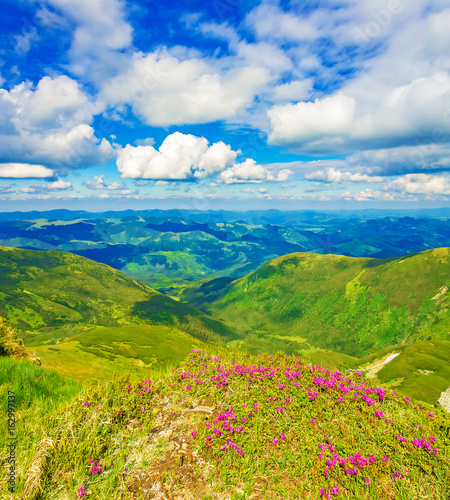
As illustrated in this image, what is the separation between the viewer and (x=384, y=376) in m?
139

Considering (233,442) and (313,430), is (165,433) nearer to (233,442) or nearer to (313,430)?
(233,442)

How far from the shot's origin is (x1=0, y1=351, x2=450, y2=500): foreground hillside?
24.8 ft

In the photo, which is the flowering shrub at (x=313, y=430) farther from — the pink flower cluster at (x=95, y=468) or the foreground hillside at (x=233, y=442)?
the pink flower cluster at (x=95, y=468)

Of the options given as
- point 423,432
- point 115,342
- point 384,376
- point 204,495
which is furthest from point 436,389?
point 115,342

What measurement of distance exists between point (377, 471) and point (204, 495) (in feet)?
18.8

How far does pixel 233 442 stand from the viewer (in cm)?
924

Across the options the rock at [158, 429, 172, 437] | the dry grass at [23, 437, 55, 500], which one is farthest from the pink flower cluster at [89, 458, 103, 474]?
the rock at [158, 429, 172, 437]

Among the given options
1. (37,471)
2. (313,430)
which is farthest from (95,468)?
(313,430)

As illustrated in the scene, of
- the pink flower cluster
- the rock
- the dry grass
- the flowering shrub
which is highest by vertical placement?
the dry grass

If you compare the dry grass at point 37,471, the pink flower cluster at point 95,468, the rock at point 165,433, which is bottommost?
the rock at point 165,433

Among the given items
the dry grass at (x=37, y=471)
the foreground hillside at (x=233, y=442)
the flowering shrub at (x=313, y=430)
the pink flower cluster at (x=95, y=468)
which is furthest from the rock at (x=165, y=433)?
the dry grass at (x=37, y=471)

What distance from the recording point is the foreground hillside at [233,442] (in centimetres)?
757

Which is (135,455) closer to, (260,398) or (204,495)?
(204,495)

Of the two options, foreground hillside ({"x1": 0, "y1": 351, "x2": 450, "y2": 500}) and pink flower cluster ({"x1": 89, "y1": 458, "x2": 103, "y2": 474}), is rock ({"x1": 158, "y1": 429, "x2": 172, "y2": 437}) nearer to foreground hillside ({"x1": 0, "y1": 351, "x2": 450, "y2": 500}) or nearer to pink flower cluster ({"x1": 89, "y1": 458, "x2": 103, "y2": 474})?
foreground hillside ({"x1": 0, "y1": 351, "x2": 450, "y2": 500})
